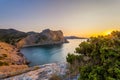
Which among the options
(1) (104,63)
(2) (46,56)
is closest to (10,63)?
(2) (46,56)

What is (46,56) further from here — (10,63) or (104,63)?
(104,63)

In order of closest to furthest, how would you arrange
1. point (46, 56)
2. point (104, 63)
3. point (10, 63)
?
point (104, 63)
point (10, 63)
point (46, 56)

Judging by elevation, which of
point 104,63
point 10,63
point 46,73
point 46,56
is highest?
point 104,63

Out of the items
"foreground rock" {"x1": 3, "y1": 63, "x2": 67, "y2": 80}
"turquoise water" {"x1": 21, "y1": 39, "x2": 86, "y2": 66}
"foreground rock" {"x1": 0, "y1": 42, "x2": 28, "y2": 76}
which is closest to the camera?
"foreground rock" {"x1": 3, "y1": 63, "x2": 67, "y2": 80}

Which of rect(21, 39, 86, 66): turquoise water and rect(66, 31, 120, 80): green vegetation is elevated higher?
rect(66, 31, 120, 80): green vegetation

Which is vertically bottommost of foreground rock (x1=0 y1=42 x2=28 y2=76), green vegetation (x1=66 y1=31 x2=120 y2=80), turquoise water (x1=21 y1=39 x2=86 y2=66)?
turquoise water (x1=21 y1=39 x2=86 y2=66)

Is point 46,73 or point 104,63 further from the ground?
point 104,63

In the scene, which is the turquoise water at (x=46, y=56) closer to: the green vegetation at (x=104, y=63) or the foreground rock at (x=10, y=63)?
the foreground rock at (x=10, y=63)

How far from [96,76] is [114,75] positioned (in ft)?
2.37

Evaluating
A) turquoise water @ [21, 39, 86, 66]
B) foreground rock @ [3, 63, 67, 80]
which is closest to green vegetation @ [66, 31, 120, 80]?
foreground rock @ [3, 63, 67, 80]

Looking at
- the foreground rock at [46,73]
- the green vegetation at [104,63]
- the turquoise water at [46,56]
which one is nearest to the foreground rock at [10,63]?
the foreground rock at [46,73]

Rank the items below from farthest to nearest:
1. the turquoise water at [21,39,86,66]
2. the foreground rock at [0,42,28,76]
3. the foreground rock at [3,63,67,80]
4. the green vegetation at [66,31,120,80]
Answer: the turquoise water at [21,39,86,66] → the foreground rock at [0,42,28,76] → the foreground rock at [3,63,67,80] → the green vegetation at [66,31,120,80]

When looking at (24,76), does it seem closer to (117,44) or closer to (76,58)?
(76,58)

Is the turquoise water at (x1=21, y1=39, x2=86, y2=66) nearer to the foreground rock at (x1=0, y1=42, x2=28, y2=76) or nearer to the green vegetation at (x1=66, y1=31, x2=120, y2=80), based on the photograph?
the foreground rock at (x1=0, y1=42, x2=28, y2=76)
